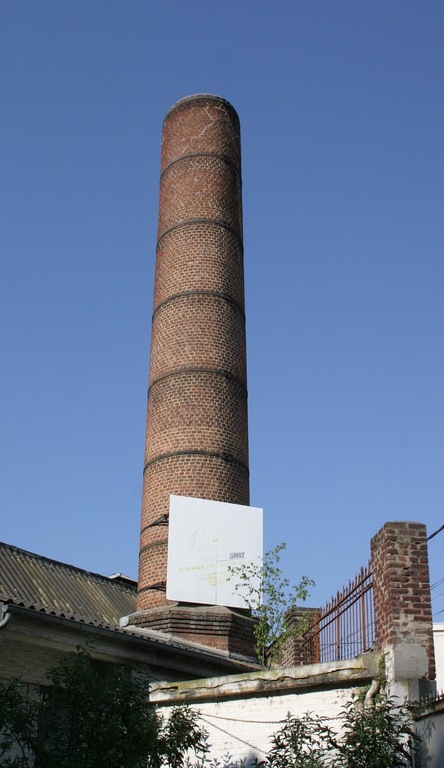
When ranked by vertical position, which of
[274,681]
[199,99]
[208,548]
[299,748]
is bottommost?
[299,748]

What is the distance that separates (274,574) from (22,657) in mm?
4549

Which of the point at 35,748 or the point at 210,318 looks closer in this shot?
the point at 35,748

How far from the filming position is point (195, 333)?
15352 mm

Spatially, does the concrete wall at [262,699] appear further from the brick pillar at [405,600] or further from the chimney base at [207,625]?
the chimney base at [207,625]

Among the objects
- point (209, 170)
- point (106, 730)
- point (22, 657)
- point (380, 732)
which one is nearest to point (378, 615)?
point (380, 732)

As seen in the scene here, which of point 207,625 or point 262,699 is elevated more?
point 207,625

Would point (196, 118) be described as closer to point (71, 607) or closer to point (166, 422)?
point (166, 422)

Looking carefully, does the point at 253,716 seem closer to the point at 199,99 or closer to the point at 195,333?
the point at 195,333

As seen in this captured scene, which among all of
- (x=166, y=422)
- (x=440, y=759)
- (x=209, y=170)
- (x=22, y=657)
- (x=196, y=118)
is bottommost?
(x=440, y=759)

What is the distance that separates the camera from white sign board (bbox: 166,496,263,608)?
42.9 ft

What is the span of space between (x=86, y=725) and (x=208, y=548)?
6425mm

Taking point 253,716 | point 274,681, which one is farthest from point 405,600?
point 253,716

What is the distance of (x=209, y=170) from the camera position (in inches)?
673

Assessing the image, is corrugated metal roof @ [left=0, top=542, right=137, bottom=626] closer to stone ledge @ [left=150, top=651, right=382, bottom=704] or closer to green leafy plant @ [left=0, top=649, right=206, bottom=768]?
stone ledge @ [left=150, top=651, right=382, bottom=704]
